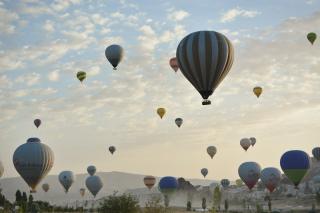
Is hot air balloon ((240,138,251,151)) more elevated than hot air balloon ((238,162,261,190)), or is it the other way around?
hot air balloon ((240,138,251,151))

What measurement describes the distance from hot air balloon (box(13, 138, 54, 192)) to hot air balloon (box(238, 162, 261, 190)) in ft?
97.3

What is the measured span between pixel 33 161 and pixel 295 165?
100ft

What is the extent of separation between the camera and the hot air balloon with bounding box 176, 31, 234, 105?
140ft

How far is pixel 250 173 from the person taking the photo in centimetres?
7175

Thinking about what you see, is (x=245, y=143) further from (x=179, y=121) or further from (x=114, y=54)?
(x=114, y=54)

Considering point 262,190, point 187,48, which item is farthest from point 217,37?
point 262,190

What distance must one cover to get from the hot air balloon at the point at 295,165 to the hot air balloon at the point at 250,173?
11.1 metres

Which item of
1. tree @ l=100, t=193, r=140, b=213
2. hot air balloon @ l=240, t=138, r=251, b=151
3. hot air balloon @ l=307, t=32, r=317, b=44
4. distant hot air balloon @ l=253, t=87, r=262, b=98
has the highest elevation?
hot air balloon @ l=307, t=32, r=317, b=44

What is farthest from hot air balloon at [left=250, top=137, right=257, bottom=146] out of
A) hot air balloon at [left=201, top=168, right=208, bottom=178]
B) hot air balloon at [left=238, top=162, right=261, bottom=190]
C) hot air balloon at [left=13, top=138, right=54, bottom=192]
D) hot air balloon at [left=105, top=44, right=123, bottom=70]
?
hot air balloon at [left=13, top=138, right=54, bottom=192]

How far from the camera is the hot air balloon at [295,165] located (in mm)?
60125

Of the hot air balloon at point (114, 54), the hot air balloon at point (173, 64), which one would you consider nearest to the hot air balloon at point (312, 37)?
the hot air balloon at point (173, 64)

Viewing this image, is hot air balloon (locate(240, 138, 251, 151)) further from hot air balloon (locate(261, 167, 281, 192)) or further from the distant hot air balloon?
the distant hot air balloon

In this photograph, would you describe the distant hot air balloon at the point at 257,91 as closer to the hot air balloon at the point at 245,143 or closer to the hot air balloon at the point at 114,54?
the hot air balloon at the point at 114,54

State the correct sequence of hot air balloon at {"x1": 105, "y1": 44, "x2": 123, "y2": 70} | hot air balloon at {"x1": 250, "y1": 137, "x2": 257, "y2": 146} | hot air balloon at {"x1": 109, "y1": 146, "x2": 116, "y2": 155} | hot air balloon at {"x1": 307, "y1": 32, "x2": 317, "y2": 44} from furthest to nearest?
1. hot air balloon at {"x1": 250, "y1": 137, "x2": 257, "y2": 146}
2. hot air balloon at {"x1": 109, "y1": 146, "x2": 116, "y2": 155}
3. hot air balloon at {"x1": 307, "y1": 32, "x2": 317, "y2": 44}
4. hot air balloon at {"x1": 105, "y1": 44, "x2": 123, "y2": 70}
